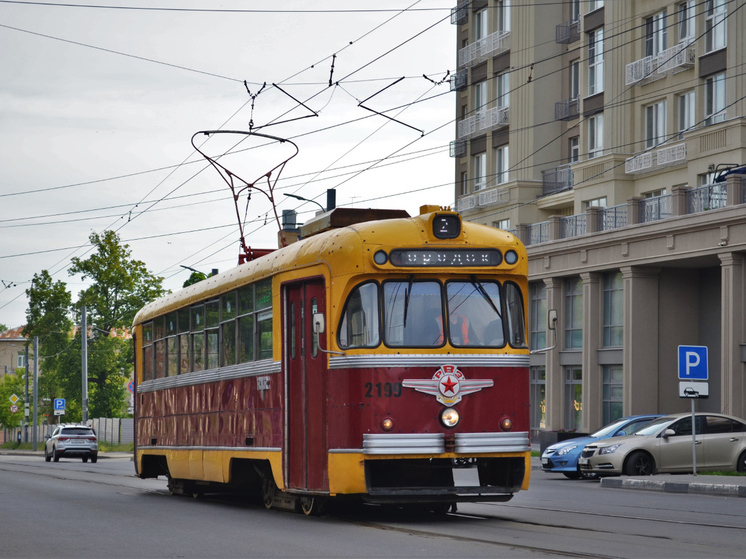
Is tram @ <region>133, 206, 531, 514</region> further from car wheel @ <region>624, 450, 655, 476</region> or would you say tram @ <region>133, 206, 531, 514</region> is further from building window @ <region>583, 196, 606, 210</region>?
building window @ <region>583, 196, 606, 210</region>

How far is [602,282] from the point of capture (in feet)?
129

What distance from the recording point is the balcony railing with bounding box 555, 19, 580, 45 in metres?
44.4

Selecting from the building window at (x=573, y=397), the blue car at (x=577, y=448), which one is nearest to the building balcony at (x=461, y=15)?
the building window at (x=573, y=397)

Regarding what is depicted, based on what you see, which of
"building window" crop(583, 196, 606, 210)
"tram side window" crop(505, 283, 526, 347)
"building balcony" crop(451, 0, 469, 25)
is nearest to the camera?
"tram side window" crop(505, 283, 526, 347)

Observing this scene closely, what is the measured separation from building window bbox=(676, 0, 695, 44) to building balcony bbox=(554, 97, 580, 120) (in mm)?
7456

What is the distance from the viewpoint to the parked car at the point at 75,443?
4566 centimetres

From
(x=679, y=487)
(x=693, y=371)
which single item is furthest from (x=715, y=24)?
(x=679, y=487)

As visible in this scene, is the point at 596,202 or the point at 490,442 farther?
the point at 596,202

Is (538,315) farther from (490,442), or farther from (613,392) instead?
(490,442)

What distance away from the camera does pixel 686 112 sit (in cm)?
3722

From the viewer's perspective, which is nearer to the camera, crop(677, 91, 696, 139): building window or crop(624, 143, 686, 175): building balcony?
crop(624, 143, 686, 175): building balcony

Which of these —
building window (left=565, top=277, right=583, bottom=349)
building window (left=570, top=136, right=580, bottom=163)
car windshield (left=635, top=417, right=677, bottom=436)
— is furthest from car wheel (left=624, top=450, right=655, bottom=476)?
building window (left=570, top=136, right=580, bottom=163)

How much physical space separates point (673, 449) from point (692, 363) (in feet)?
6.14

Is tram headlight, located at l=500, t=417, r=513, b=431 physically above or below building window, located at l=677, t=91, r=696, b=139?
below
